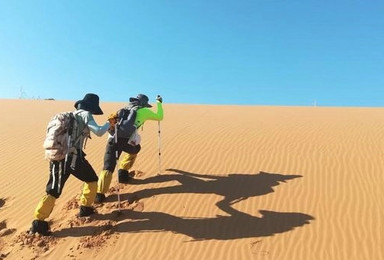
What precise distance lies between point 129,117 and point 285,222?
340cm

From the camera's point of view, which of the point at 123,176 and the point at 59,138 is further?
the point at 123,176

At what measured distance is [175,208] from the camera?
26.8 feet

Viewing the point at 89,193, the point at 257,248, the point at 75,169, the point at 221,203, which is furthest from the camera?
the point at 221,203

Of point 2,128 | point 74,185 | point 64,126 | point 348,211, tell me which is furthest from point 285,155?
point 2,128

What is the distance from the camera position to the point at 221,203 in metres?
8.27

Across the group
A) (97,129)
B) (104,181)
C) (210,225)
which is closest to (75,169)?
(97,129)

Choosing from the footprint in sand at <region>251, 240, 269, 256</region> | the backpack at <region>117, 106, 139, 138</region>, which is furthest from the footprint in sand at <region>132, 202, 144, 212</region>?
the footprint in sand at <region>251, 240, 269, 256</region>

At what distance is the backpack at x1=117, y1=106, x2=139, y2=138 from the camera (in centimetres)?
838

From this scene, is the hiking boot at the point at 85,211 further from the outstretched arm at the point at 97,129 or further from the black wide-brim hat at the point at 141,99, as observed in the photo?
the black wide-brim hat at the point at 141,99

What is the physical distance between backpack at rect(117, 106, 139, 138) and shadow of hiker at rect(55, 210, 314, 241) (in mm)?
1435

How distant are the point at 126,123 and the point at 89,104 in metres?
1.03

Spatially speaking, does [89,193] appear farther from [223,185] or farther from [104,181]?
[223,185]

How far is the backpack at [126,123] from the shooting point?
8.38 m

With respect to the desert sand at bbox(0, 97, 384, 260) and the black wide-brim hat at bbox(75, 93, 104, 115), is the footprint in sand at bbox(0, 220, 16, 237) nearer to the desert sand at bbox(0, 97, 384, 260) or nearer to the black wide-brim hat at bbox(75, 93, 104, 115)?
the desert sand at bbox(0, 97, 384, 260)
